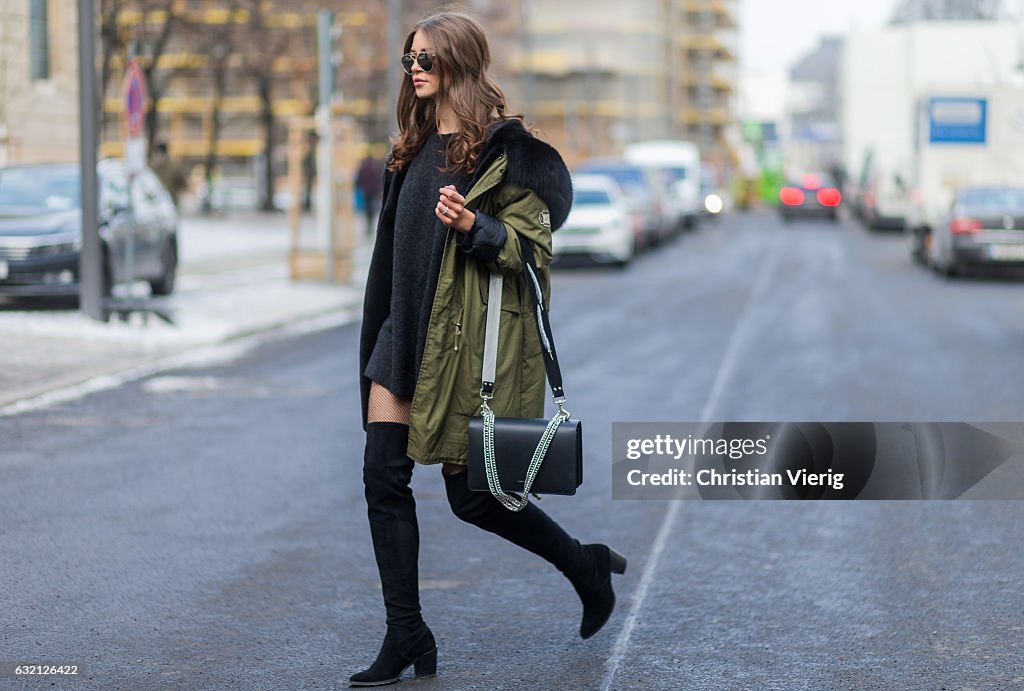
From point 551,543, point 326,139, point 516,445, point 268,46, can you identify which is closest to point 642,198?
point 326,139

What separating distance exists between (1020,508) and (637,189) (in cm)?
2919

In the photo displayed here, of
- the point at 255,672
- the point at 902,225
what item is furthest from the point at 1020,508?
the point at 902,225

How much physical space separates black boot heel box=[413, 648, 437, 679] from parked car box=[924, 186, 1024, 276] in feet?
69.6

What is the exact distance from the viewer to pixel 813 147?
181625 mm

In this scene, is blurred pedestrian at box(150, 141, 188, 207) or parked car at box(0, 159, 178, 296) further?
blurred pedestrian at box(150, 141, 188, 207)

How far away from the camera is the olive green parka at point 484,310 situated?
434 centimetres

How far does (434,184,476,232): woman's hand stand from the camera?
4156 mm

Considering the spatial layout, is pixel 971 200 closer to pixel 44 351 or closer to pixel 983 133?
pixel 983 133

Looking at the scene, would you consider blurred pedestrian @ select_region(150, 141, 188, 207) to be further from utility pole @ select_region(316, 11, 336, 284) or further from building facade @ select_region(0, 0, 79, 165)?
utility pole @ select_region(316, 11, 336, 284)

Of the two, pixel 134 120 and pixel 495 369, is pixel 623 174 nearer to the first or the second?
pixel 134 120

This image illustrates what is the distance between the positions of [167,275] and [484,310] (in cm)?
1604

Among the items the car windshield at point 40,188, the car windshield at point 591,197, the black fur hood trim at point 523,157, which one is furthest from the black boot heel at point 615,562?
the car windshield at point 591,197

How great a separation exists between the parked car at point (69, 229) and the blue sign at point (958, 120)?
56.2 ft

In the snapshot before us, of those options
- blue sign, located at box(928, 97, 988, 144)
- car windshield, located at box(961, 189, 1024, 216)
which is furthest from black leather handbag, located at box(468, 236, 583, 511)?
blue sign, located at box(928, 97, 988, 144)
